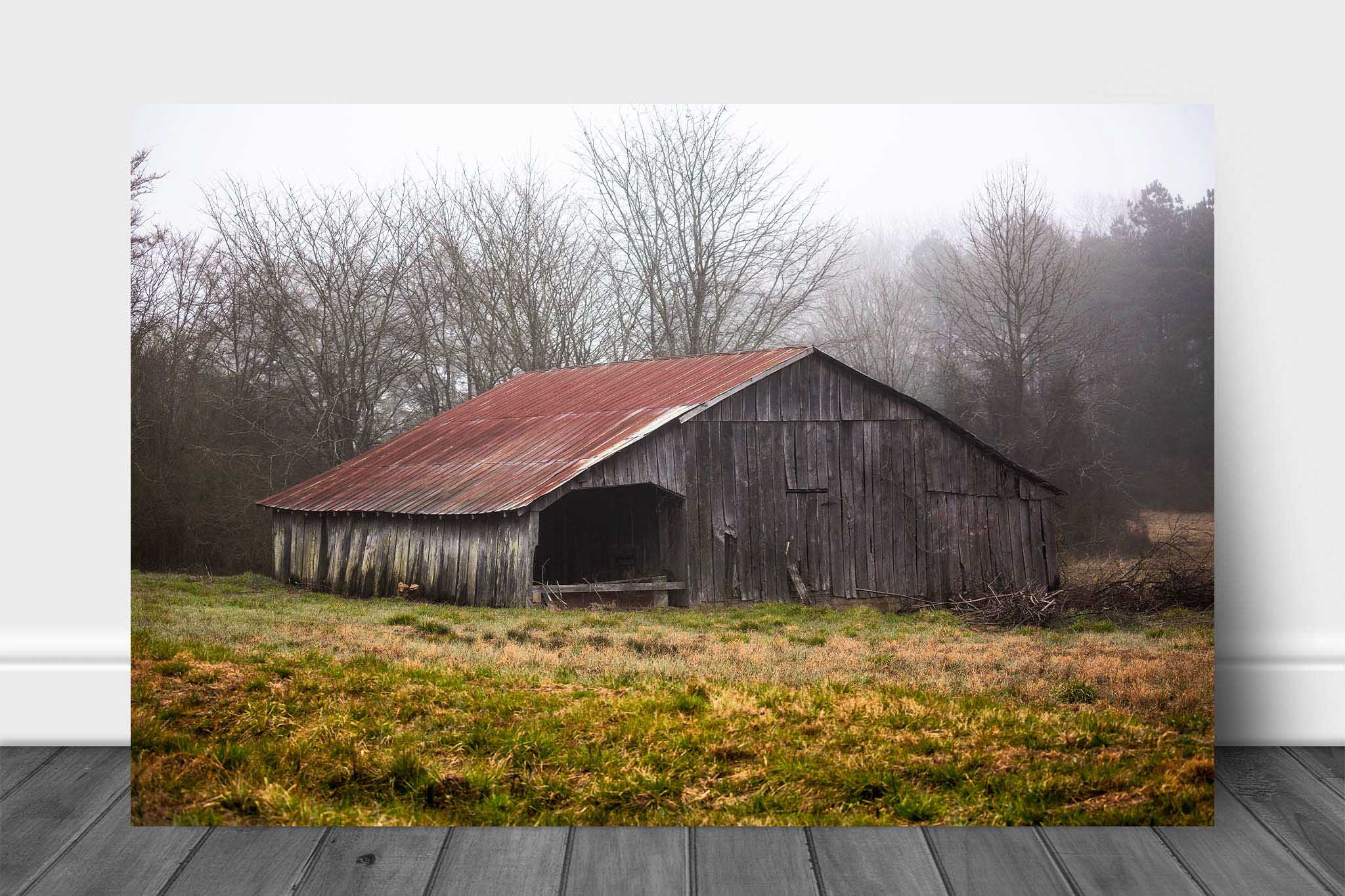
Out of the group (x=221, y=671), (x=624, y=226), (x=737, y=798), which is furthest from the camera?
(x=624, y=226)

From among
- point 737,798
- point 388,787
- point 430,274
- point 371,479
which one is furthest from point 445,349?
point 737,798

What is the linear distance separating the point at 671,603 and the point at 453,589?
3.92 ft

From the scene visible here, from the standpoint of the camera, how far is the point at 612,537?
6.75m

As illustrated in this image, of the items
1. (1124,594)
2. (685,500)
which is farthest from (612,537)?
(1124,594)

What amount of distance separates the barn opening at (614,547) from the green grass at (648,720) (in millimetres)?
412

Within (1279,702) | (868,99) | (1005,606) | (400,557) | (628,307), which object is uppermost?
(868,99)

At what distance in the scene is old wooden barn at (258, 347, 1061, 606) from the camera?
6.15m

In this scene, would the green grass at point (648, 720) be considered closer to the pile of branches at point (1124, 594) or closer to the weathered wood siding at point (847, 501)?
the pile of branches at point (1124, 594)

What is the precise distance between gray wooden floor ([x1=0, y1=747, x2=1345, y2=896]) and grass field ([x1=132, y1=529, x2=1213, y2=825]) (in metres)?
0.10

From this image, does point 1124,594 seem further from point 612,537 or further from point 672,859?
point 612,537

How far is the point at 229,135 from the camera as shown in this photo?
5773 mm

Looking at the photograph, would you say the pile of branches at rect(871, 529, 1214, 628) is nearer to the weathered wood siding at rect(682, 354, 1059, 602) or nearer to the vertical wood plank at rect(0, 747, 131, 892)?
the weathered wood siding at rect(682, 354, 1059, 602)

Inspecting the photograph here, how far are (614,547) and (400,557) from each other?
3.86 feet

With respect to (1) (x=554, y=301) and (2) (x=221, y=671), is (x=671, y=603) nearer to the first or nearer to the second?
(1) (x=554, y=301)
